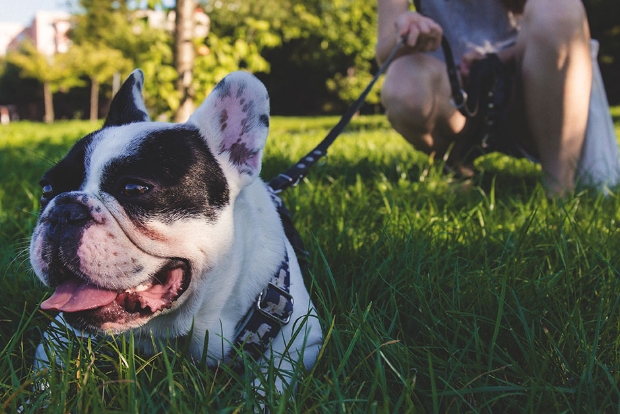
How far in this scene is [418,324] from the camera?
4.78ft

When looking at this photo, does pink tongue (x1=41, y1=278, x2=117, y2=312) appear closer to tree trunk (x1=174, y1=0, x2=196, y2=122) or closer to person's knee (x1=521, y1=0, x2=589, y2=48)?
person's knee (x1=521, y1=0, x2=589, y2=48)

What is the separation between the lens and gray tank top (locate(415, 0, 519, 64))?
2.98 m

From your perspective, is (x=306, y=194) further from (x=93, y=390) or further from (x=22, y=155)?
(x=22, y=155)

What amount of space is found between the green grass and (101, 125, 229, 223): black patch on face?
1.14 feet

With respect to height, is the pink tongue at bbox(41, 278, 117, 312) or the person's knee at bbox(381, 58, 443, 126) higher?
the person's knee at bbox(381, 58, 443, 126)

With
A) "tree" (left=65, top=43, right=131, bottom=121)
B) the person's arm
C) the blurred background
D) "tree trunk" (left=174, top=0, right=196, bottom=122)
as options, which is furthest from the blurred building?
the person's arm

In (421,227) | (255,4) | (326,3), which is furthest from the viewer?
(255,4)

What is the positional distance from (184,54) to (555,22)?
10.8ft

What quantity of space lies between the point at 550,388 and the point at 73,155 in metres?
1.31

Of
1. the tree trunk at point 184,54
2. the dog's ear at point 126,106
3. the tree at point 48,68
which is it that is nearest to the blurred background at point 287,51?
the tree at point 48,68

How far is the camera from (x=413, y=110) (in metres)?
2.85

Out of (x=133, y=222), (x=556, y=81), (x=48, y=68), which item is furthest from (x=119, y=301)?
(x=48, y=68)

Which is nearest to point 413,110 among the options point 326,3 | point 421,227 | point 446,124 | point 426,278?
point 446,124

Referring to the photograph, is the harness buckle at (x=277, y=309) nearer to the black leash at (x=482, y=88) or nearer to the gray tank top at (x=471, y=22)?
the black leash at (x=482, y=88)
